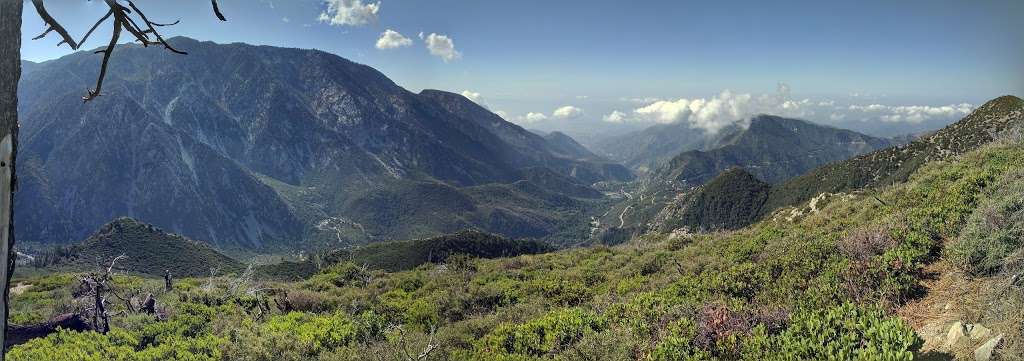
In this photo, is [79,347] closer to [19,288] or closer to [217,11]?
[217,11]

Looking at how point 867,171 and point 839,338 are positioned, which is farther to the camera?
point 867,171

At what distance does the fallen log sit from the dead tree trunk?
54.9 feet

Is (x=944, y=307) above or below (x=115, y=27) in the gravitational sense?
below

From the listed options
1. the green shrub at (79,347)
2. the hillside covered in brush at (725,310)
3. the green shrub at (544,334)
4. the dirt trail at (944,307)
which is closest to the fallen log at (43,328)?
the green shrub at (79,347)

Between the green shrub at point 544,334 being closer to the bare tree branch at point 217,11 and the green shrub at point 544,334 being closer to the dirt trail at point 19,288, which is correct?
the bare tree branch at point 217,11

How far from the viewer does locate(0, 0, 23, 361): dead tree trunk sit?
3133 millimetres

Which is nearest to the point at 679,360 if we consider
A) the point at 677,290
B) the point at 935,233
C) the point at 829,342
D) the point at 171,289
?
the point at 829,342

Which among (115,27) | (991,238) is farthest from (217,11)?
(991,238)

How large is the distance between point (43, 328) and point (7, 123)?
18.2 metres

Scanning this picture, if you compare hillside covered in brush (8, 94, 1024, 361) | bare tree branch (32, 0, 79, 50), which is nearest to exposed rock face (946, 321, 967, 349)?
hillside covered in brush (8, 94, 1024, 361)

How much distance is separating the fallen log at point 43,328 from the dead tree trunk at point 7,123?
16.7 metres

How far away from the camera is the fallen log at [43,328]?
1555 cm

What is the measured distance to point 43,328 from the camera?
16172 millimetres

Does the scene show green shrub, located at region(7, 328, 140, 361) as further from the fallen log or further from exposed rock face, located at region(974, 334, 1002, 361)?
exposed rock face, located at region(974, 334, 1002, 361)
